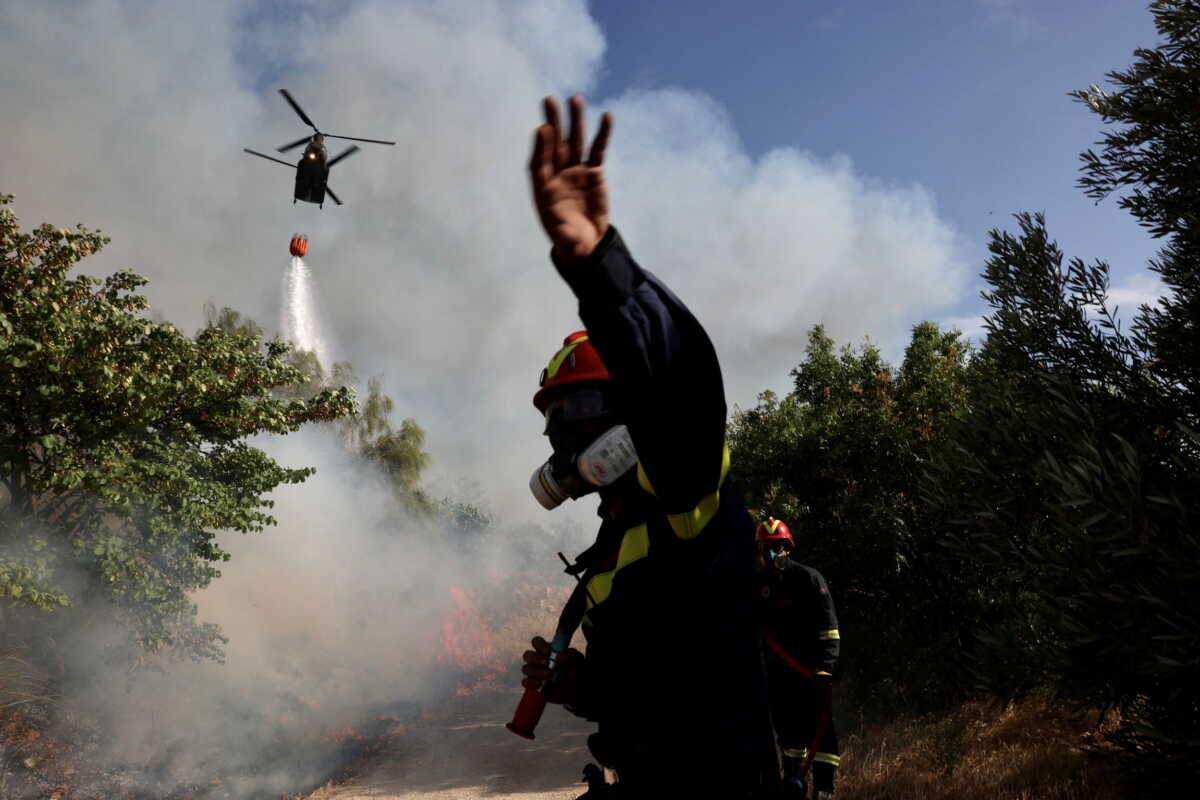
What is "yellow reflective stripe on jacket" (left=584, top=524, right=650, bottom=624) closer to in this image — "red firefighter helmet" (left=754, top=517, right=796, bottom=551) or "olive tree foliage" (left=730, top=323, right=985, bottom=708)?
"red firefighter helmet" (left=754, top=517, right=796, bottom=551)

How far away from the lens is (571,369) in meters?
2.14

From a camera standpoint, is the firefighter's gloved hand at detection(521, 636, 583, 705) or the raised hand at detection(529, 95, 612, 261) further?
the firefighter's gloved hand at detection(521, 636, 583, 705)

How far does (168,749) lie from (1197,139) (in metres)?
19.6

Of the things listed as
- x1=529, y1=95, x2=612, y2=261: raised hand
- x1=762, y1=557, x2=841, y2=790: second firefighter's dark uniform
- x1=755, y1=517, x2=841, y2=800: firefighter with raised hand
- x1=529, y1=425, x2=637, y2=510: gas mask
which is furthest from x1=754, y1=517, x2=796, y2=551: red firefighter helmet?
x1=529, y1=95, x2=612, y2=261: raised hand

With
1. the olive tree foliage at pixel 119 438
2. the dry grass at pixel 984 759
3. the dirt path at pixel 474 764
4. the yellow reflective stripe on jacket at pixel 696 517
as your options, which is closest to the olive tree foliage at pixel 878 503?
the dry grass at pixel 984 759

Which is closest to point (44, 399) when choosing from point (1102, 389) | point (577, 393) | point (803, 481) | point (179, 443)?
point (179, 443)

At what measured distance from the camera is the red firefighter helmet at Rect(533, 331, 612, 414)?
2.11 metres

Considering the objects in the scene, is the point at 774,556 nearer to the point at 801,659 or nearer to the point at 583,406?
the point at 801,659

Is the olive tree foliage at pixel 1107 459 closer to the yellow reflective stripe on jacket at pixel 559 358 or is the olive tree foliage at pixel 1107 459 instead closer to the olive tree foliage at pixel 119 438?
the yellow reflective stripe on jacket at pixel 559 358

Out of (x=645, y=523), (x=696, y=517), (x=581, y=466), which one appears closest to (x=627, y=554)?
(x=645, y=523)

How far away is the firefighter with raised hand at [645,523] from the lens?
1264 mm

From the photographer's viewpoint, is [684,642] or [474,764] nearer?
[684,642]

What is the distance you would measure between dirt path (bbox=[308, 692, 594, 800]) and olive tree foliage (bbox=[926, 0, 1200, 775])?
22.7 ft

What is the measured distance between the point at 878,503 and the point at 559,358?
9.26 meters
